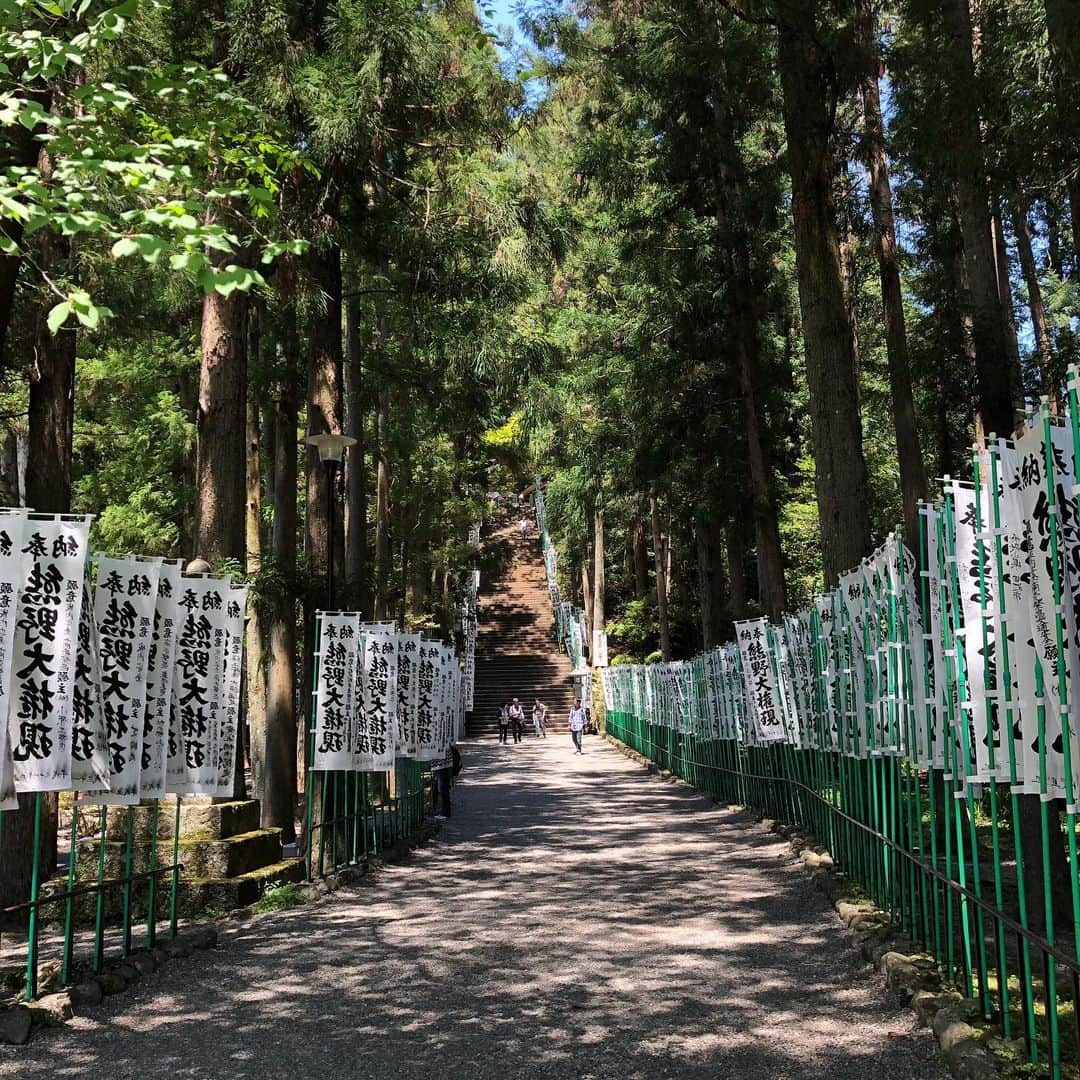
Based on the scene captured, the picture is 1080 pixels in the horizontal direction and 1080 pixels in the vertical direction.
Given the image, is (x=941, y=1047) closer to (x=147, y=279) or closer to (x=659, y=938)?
(x=659, y=938)

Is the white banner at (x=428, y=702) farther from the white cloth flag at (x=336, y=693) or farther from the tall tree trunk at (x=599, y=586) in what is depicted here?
the tall tree trunk at (x=599, y=586)

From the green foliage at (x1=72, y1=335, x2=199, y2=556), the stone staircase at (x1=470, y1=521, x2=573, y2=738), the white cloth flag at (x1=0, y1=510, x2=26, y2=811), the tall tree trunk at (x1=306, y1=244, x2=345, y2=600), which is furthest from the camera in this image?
the stone staircase at (x1=470, y1=521, x2=573, y2=738)

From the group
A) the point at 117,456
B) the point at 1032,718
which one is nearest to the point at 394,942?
the point at 1032,718

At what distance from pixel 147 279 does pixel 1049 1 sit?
311 inches

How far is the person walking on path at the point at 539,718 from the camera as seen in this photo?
108 feet

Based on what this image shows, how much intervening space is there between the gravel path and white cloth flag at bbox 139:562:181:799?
3.56 ft

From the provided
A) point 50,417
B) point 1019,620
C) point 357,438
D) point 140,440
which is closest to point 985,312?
point 357,438

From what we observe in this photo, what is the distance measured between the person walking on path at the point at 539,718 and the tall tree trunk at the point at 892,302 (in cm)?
2064

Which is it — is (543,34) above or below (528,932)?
above

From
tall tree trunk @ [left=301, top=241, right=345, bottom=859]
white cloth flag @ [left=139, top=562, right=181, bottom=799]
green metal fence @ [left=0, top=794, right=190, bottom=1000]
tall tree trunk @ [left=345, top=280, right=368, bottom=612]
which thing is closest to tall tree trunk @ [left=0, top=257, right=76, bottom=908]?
green metal fence @ [left=0, top=794, right=190, bottom=1000]

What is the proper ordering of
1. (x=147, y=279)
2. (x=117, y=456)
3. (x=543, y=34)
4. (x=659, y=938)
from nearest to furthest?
(x=659, y=938) → (x=147, y=279) → (x=543, y=34) → (x=117, y=456)

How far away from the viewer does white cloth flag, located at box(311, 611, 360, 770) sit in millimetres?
9188

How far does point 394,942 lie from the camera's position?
23.0 feet

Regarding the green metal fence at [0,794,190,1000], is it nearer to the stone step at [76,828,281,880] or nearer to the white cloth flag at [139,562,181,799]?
the stone step at [76,828,281,880]
